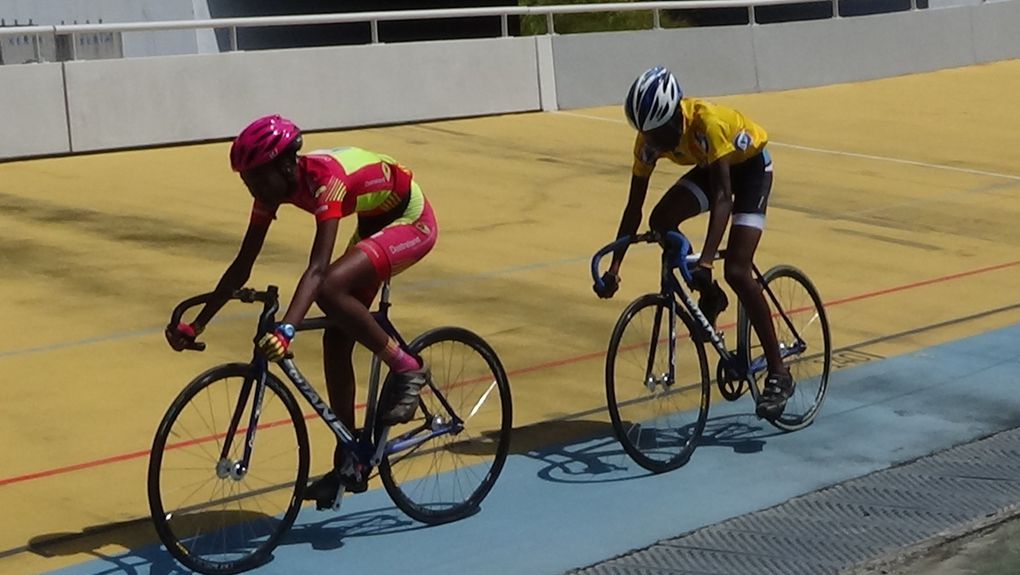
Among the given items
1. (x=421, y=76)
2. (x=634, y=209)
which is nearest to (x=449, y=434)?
(x=634, y=209)

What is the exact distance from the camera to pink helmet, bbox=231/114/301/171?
17.7ft

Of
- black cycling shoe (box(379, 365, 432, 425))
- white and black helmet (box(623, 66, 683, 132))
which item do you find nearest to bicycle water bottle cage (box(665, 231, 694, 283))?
white and black helmet (box(623, 66, 683, 132))

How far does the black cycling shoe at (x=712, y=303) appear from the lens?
719cm

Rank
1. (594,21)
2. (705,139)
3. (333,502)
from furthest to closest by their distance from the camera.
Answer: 1. (594,21)
2. (705,139)
3. (333,502)

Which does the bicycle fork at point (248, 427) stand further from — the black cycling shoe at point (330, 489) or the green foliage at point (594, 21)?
the green foliage at point (594, 21)

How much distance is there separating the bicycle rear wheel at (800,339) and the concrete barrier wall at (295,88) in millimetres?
9488

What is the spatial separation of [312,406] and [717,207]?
6.97 ft

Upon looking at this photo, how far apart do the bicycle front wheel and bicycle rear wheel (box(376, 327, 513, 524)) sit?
596 millimetres

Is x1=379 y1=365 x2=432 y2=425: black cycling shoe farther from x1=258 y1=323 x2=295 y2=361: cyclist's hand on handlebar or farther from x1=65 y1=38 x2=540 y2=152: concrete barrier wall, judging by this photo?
x1=65 y1=38 x2=540 y2=152: concrete barrier wall

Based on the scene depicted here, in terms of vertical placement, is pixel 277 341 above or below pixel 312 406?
above

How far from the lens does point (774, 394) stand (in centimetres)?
737

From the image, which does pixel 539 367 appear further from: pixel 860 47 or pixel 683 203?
pixel 860 47

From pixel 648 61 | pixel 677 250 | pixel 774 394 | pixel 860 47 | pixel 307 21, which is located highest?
pixel 307 21

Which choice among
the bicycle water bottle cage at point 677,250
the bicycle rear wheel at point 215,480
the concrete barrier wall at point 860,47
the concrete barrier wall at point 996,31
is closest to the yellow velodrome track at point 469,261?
the bicycle rear wheel at point 215,480
